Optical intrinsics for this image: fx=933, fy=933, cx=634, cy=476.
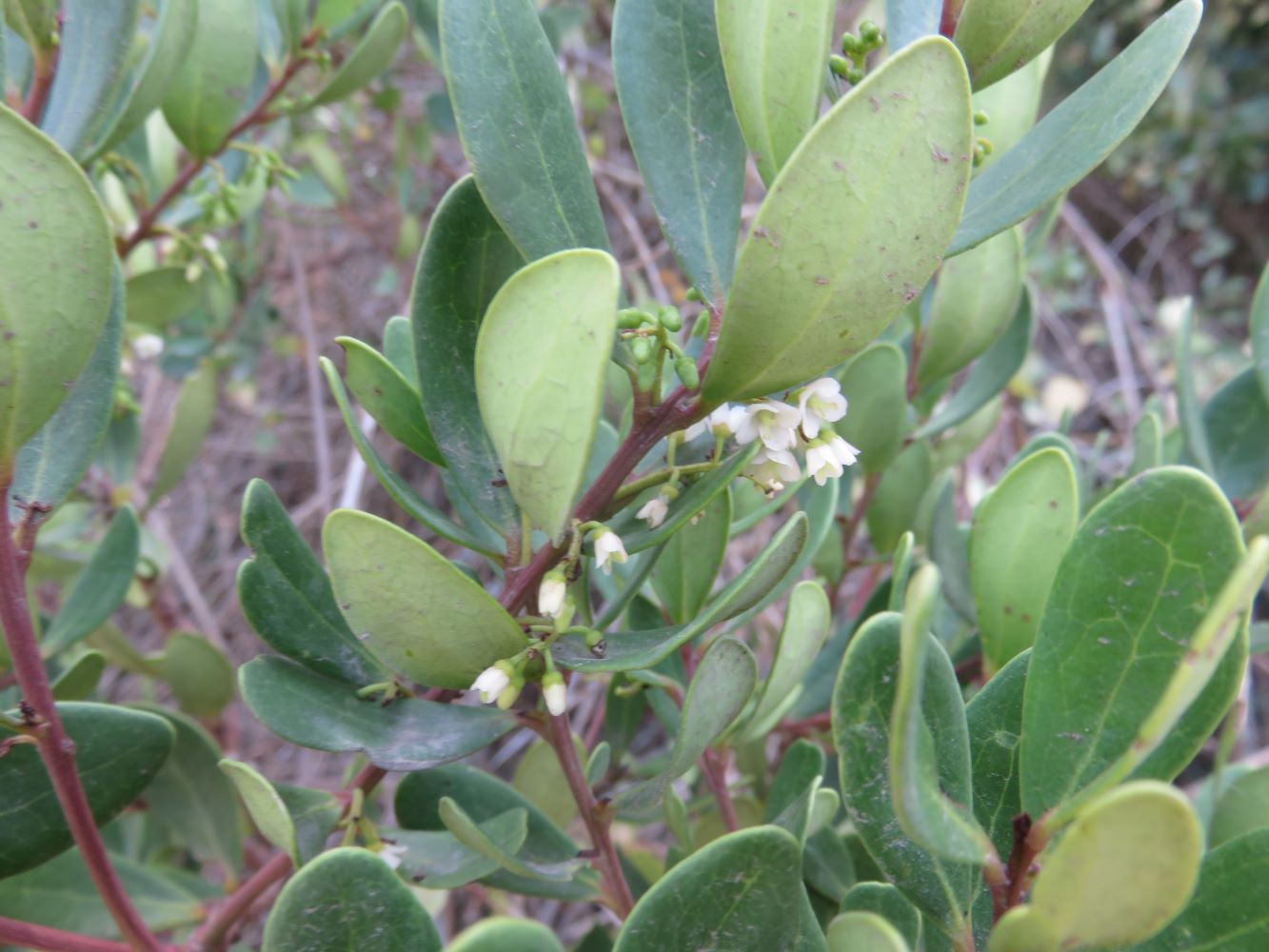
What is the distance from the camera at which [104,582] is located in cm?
122

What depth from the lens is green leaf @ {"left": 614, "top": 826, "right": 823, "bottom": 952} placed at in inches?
25.2

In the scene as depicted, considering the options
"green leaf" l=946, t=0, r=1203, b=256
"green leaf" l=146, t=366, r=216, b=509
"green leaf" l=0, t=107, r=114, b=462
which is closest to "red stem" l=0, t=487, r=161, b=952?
"green leaf" l=0, t=107, r=114, b=462

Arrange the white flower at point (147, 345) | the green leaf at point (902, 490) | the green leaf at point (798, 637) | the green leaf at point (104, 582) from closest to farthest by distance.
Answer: the green leaf at point (798, 637), the green leaf at point (104, 582), the green leaf at point (902, 490), the white flower at point (147, 345)

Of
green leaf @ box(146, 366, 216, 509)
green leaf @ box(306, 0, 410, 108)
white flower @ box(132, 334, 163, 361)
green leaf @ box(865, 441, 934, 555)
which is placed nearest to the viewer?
green leaf @ box(306, 0, 410, 108)

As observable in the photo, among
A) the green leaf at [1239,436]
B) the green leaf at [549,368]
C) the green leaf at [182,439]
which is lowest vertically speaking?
the green leaf at [182,439]

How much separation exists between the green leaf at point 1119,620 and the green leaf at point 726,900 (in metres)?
0.18

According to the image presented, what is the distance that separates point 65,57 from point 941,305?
1.11m

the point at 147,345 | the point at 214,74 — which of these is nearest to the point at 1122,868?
the point at 214,74

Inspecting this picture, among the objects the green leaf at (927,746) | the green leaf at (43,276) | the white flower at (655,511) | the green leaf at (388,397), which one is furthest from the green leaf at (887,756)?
the green leaf at (43,276)

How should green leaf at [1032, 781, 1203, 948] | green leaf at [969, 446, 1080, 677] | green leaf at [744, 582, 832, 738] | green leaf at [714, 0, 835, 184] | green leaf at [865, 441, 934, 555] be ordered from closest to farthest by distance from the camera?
green leaf at [1032, 781, 1203, 948]
green leaf at [714, 0, 835, 184]
green leaf at [744, 582, 832, 738]
green leaf at [969, 446, 1080, 677]
green leaf at [865, 441, 934, 555]

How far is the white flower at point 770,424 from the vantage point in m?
0.80

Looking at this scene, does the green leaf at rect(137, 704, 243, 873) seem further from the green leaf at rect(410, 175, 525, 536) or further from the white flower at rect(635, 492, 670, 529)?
the white flower at rect(635, 492, 670, 529)

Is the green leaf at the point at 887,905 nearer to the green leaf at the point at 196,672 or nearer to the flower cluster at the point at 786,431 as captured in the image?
the flower cluster at the point at 786,431

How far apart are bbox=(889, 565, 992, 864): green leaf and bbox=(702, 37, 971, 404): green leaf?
0.68ft
